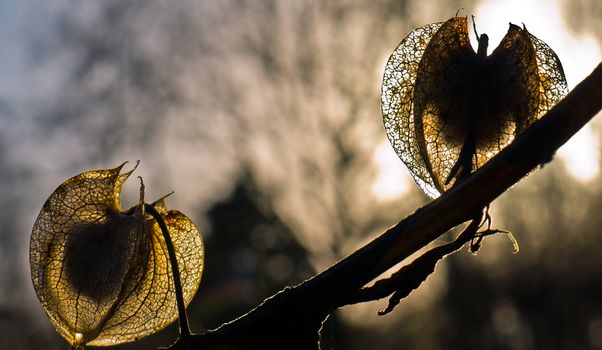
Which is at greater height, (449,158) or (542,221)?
(542,221)

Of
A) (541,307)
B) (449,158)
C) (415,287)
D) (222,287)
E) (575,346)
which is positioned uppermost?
(222,287)

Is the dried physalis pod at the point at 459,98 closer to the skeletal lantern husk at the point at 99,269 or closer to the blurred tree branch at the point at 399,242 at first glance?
the blurred tree branch at the point at 399,242

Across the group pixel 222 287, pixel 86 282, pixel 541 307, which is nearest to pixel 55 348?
pixel 222 287

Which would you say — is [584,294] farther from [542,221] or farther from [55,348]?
→ [55,348]

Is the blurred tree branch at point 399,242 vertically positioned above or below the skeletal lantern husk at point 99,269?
below

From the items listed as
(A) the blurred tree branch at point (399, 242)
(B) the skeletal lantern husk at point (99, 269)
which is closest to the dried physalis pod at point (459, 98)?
(A) the blurred tree branch at point (399, 242)

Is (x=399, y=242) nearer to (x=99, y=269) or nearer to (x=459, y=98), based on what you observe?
(x=459, y=98)

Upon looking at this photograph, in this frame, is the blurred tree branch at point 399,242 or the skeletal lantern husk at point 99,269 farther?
the skeletal lantern husk at point 99,269
